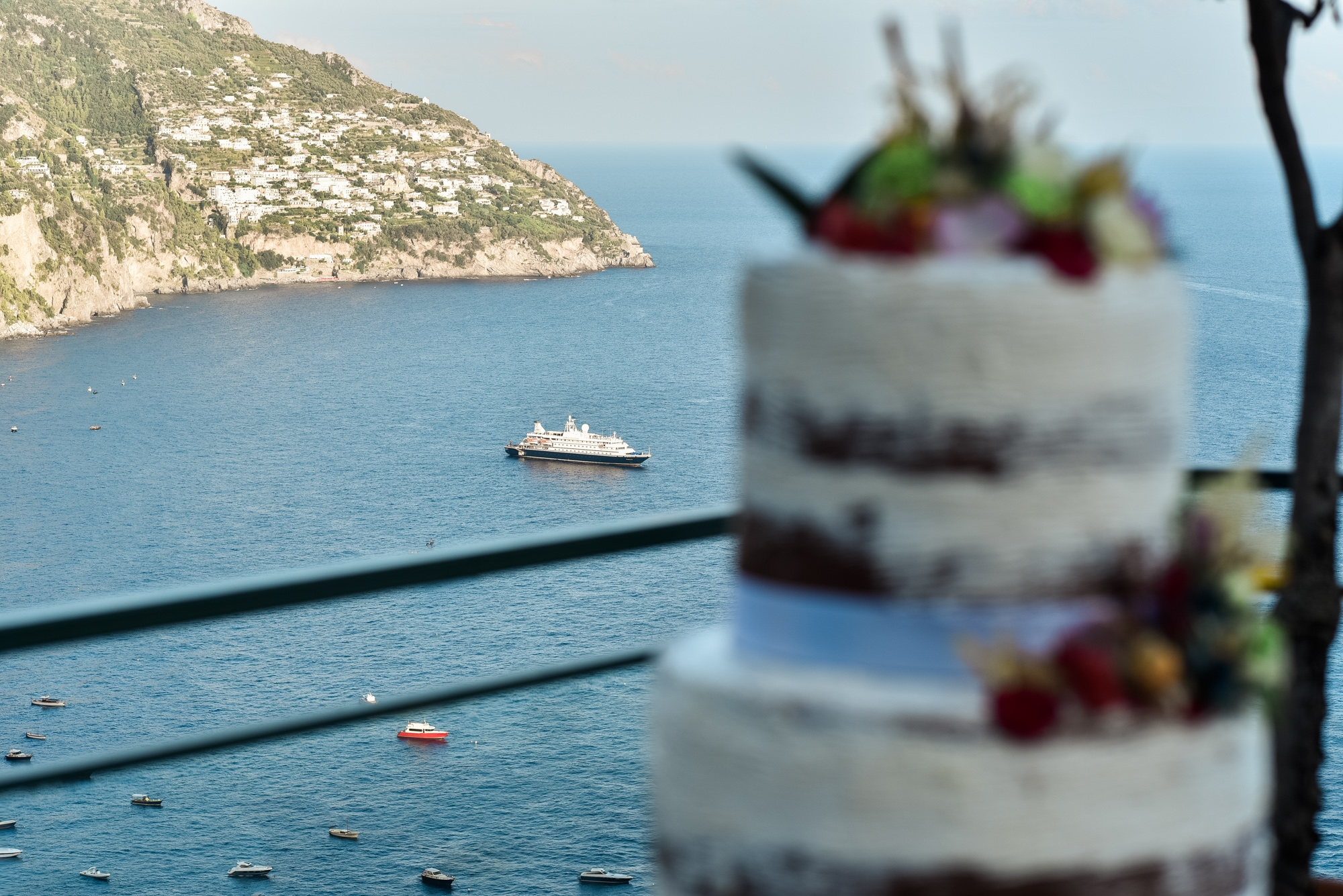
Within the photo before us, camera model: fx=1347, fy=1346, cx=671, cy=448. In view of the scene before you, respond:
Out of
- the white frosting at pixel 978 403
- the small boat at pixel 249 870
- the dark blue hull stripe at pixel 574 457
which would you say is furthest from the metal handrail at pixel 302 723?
the dark blue hull stripe at pixel 574 457

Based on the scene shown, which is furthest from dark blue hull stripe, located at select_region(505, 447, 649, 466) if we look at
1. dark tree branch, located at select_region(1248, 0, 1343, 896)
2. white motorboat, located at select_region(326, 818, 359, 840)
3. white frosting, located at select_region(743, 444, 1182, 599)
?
white frosting, located at select_region(743, 444, 1182, 599)

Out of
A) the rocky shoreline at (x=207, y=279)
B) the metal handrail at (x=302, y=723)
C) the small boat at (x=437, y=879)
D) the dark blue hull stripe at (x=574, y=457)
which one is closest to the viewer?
the metal handrail at (x=302, y=723)

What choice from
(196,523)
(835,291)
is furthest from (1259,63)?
(196,523)

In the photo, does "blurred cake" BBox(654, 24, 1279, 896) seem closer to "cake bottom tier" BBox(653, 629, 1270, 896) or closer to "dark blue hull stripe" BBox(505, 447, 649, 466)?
"cake bottom tier" BBox(653, 629, 1270, 896)

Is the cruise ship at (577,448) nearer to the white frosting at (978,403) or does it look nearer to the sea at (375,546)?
the sea at (375,546)

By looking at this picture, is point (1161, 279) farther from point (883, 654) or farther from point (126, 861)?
point (126, 861)
